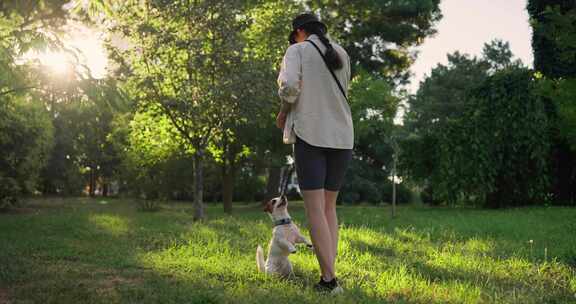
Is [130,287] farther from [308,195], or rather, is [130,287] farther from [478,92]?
[478,92]

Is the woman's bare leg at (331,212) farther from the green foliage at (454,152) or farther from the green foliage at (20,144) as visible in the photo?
the green foliage at (20,144)

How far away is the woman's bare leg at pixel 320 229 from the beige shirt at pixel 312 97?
1.16 ft

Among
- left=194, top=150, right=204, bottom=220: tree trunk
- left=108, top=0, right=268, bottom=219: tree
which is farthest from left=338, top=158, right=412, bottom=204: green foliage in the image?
left=108, top=0, right=268, bottom=219: tree

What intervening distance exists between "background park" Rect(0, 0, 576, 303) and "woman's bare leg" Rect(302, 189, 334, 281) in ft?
0.76

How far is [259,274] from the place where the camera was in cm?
443

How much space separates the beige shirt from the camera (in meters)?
3.73

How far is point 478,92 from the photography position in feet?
53.6

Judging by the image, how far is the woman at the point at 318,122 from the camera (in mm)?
3725

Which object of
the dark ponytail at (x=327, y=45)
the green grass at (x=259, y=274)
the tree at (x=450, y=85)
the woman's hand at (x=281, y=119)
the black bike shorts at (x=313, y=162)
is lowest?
the green grass at (x=259, y=274)

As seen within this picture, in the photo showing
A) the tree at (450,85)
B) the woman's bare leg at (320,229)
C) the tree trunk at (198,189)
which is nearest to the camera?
the woman's bare leg at (320,229)

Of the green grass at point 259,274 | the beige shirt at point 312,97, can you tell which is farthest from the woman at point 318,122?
the green grass at point 259,274

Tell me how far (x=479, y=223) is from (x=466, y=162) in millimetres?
6238

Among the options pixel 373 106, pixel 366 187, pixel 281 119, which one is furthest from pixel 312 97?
pixel 366 187

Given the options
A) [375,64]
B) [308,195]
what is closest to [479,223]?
[308,195]
